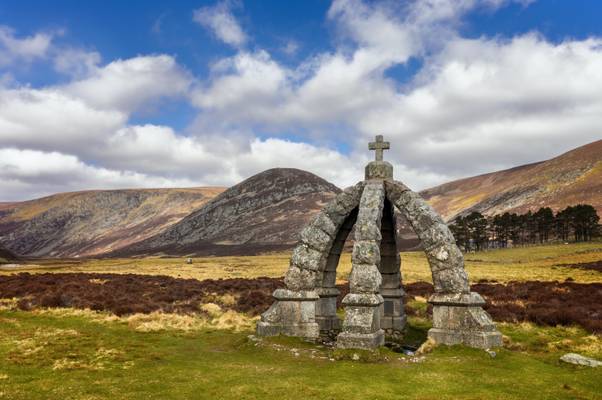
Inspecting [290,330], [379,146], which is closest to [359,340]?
[290,330]

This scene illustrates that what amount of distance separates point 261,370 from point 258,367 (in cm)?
48

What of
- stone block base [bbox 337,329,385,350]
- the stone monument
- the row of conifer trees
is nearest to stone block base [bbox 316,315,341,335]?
the stone monument

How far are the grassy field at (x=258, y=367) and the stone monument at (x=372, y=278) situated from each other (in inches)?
29.8

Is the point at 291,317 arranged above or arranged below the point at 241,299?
above

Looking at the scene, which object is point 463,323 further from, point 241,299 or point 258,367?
point 241,299

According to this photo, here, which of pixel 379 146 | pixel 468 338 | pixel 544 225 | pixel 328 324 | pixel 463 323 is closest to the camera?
pixel 468 338

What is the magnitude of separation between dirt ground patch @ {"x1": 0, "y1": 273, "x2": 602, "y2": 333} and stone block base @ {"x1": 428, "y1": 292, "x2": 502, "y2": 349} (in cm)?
800

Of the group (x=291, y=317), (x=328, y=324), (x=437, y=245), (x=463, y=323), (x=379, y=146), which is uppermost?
(x=379, y=146)

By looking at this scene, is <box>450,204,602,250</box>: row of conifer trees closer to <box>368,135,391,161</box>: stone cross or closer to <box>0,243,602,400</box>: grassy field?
<box>0,243,602,400</box>: grassy field

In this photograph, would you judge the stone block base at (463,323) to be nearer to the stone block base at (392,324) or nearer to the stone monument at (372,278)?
the stone monument at (372,278)

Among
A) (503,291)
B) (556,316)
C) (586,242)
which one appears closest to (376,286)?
(556,316)

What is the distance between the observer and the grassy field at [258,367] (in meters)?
12.5

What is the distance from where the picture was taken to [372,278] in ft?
58.4

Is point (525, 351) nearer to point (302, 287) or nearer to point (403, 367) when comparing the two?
point (403, 367)
